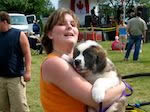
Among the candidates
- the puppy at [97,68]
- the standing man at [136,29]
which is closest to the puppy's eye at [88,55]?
the puppy at [97,68]

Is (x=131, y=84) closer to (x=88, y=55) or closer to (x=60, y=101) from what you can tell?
(x=88, y=55)

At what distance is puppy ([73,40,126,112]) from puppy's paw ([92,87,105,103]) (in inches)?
2.6

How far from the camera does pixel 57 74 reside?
9.60ft

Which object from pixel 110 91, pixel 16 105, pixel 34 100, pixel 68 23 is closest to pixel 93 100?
pixel 110 91

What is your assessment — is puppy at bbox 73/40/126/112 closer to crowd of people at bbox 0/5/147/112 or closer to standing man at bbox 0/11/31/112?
crowd of people at bbox 0/5/147/112

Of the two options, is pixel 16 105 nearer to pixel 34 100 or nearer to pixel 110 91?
pixel 34 100

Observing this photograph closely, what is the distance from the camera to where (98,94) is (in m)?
2.85

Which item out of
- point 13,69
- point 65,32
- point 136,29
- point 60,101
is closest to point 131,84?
point 13,69

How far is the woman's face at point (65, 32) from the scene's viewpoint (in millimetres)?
3090

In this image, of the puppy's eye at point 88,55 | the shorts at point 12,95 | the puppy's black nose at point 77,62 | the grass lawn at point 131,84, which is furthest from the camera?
the grass lawn at point 131,84

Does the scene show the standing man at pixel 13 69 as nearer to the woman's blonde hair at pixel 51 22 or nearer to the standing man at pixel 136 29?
the woman's blonde hair at pixel 51 22

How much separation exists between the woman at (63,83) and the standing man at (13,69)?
330 cm

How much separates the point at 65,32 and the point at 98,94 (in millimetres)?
544

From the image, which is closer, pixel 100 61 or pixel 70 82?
pixel 70 82
